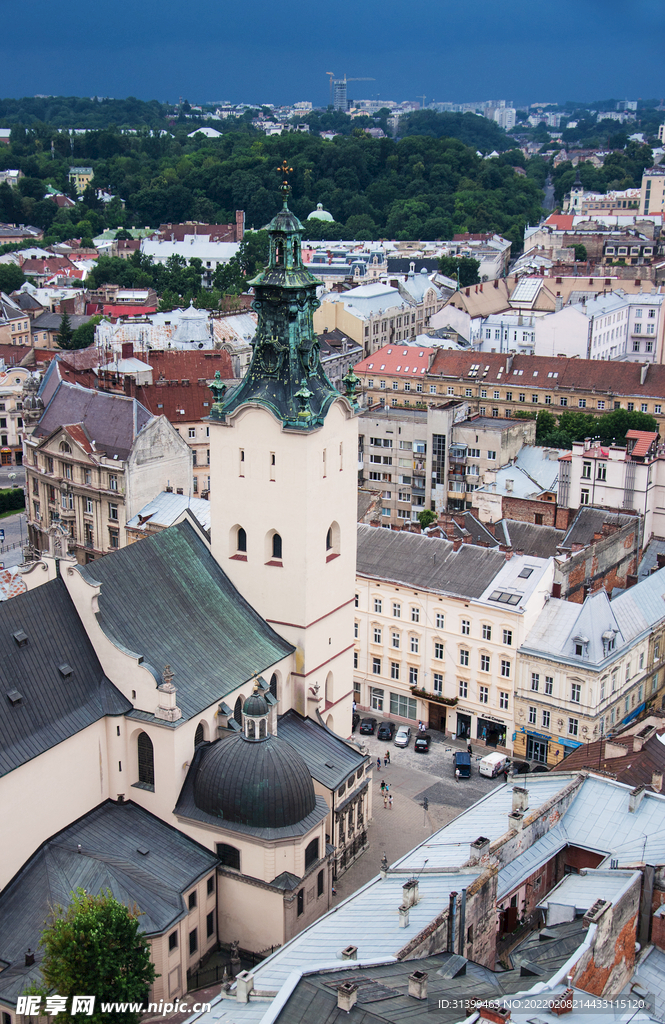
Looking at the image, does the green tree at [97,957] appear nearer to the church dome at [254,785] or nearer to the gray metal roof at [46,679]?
the gray metal roof at [46,679]

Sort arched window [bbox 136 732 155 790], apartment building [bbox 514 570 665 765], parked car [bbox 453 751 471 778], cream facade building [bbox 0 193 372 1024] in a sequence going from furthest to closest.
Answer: parked car [bbox 453 751 471 778] < apartment building [bbox 514 570 665 765] < arched window [bbox 136 732 155 790] < cream facade building [bbox 0 193 372 1024]

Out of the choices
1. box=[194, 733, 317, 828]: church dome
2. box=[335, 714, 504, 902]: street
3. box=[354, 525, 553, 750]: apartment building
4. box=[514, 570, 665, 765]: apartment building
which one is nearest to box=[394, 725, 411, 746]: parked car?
box=[335, 714, 504, 902]: street

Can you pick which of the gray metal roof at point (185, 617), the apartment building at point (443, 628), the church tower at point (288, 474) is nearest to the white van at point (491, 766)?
the apartment building at point (443, 628)

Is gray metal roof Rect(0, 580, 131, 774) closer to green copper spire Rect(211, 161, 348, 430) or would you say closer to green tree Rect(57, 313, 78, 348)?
green copper spire Rect(211, 161, 348, 430)

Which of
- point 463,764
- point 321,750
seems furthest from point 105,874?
point 463,764

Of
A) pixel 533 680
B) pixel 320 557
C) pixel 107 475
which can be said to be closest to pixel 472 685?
pixel 533 680
